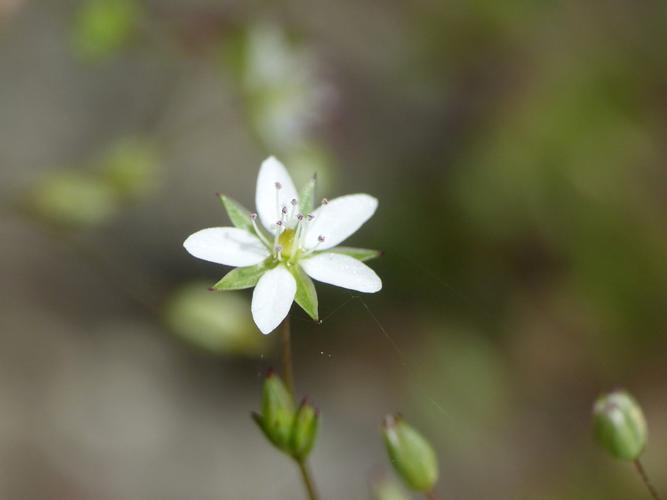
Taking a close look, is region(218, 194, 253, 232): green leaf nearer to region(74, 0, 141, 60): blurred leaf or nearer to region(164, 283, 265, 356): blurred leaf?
region(164, 283, 265, 356): blurred leaf

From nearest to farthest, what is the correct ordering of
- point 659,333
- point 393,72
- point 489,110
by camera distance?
point 659,333
point 489,110
point 393,72

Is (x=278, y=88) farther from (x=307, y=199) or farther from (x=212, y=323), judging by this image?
(x=307, y=199)

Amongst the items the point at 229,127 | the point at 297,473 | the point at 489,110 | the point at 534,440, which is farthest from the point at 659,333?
the point at 229,127

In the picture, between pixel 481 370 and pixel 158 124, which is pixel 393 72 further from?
pixel 481 370

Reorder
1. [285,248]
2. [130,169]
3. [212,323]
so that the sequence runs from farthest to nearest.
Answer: [130,169] < [212,323] < [285,248]

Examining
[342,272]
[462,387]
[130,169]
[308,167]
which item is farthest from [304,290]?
[462,387]

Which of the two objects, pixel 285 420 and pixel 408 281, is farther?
pixel 408 281
